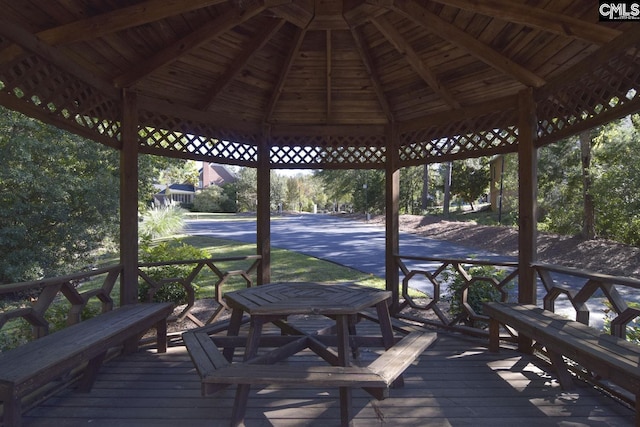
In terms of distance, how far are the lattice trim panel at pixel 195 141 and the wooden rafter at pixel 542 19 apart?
301 centimetres

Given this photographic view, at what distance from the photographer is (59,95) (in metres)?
2.93

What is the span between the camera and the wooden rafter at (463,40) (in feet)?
10.0

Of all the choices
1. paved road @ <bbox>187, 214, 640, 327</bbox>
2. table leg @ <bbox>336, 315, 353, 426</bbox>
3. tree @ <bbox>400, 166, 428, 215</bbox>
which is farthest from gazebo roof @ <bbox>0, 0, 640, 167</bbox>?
tree @ <bbox>400, 166, 428, 215</bbox>

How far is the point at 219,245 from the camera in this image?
13492mm

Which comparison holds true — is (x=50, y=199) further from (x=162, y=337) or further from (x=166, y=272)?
(x=162, y=337)

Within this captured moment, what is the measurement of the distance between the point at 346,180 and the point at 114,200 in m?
21.2

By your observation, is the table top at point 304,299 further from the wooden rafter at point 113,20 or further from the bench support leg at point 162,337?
the wooden rafter at point 113,20

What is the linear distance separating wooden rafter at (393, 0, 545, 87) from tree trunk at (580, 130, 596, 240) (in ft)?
32.4

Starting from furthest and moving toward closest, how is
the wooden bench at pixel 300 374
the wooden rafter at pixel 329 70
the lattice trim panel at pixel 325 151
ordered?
1. the lattice trim panel at pixel 325 151
2. the wooden rafter at pixel 329 70
3. the wooden bench at pixel 300 374

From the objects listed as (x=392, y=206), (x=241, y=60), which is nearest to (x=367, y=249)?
(x=392, y=206)

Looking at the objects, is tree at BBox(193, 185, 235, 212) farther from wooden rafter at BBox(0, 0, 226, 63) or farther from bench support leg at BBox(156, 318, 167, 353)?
wooden rafter at BBox(0, 0, 226, 63)

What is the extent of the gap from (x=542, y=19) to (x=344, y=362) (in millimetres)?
2926

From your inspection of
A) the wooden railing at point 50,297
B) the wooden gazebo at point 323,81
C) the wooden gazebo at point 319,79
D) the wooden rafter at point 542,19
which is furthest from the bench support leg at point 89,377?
the wooden rafter at point 542,19

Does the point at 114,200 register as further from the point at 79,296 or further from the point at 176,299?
the point at 79,296
